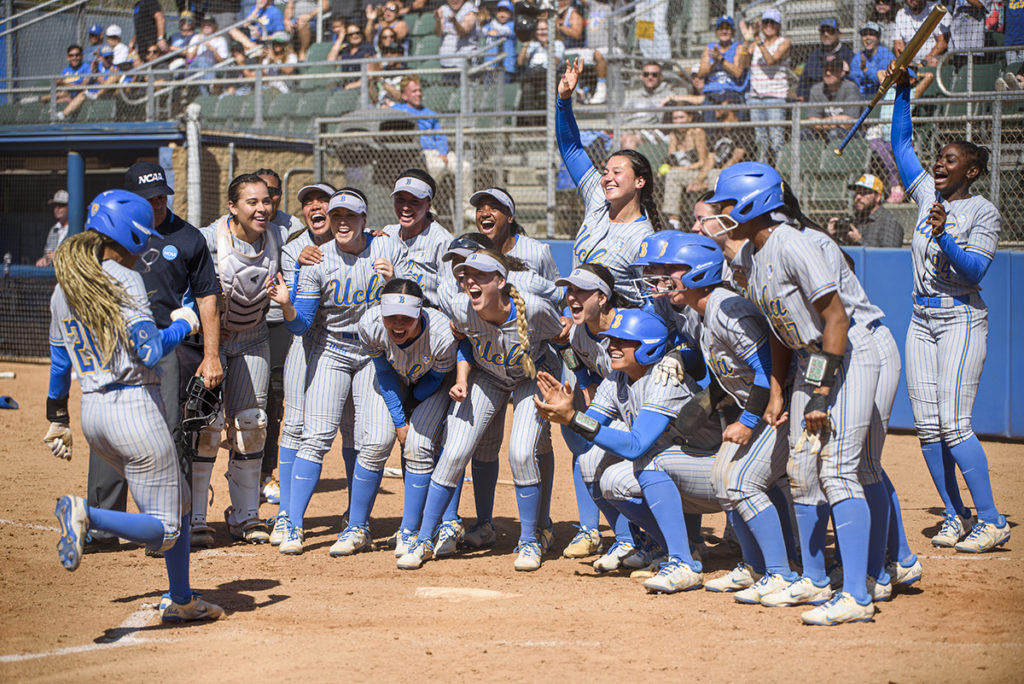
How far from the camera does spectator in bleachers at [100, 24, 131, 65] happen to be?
16391 mm

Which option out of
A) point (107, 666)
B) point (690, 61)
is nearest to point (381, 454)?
point (107, 666)

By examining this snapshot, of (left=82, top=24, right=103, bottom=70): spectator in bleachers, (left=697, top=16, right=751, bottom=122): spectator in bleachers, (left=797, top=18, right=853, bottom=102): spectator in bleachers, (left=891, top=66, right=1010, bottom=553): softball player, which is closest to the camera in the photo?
(left=891, top=66, right=1010, bottom=553): softball player

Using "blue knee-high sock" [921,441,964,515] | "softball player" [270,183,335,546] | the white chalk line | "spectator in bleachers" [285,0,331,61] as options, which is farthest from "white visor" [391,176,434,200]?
"spectator in bleachers" [285,0,331,61]

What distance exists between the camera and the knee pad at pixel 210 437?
5.65 m

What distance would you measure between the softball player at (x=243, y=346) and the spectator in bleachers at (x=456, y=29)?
8.17m

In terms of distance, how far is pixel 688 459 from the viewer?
4.96m

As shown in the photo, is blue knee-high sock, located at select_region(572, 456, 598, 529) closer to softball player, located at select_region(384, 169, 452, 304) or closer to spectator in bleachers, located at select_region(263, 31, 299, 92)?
softball player, located at select_region(384, 169, 452, 304)

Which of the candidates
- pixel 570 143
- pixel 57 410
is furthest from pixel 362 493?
pixel 570 143

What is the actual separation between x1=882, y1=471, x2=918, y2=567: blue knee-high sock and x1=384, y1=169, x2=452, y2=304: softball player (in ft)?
8.59

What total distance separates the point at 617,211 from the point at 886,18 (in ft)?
21.1

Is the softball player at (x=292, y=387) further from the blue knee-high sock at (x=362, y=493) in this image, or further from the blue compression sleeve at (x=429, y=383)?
the blue compression sleeve at (x=429, y=383)

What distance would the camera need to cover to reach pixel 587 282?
5027mm

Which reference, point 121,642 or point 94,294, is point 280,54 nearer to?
point 94,294

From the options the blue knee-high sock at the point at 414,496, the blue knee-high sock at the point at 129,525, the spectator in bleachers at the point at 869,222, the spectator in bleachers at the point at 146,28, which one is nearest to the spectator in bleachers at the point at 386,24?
the spectator in bleachers at the point at 146,28
